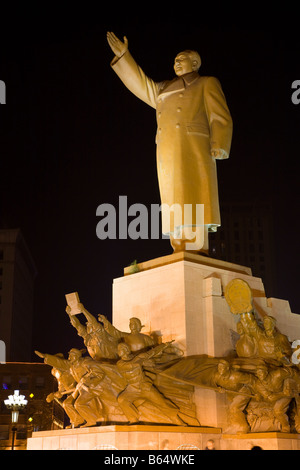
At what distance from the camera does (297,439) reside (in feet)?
35.9

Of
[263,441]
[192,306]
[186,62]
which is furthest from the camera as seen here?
[186,62]

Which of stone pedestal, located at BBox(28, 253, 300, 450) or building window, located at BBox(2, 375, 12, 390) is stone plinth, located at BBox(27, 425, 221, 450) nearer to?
stone pedestal, located at BBox(28, 253, 300, 450)

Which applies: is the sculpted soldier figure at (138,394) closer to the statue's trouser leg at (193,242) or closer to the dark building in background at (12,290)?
the statue's trouser leg at (193,242)

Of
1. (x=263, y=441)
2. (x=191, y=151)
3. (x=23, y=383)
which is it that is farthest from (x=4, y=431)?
(x=263, y=441)

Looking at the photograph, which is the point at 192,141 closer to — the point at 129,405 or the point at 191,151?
the point at 191,151

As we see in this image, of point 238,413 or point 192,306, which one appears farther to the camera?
point 192,306

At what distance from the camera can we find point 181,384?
38.1 feet

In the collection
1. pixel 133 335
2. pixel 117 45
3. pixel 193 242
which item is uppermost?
pixel 117 45

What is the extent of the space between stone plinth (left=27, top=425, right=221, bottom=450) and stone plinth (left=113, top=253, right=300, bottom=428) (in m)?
0.66

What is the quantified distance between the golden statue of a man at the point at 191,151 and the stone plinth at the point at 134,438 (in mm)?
4195

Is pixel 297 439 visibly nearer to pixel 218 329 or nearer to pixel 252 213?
pixel 218 329

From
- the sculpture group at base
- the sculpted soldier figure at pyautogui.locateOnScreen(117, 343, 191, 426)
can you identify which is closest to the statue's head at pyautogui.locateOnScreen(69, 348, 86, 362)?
the sculpture group at base

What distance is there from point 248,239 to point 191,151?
198ft

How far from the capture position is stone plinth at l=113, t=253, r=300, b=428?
12188 millimetres
